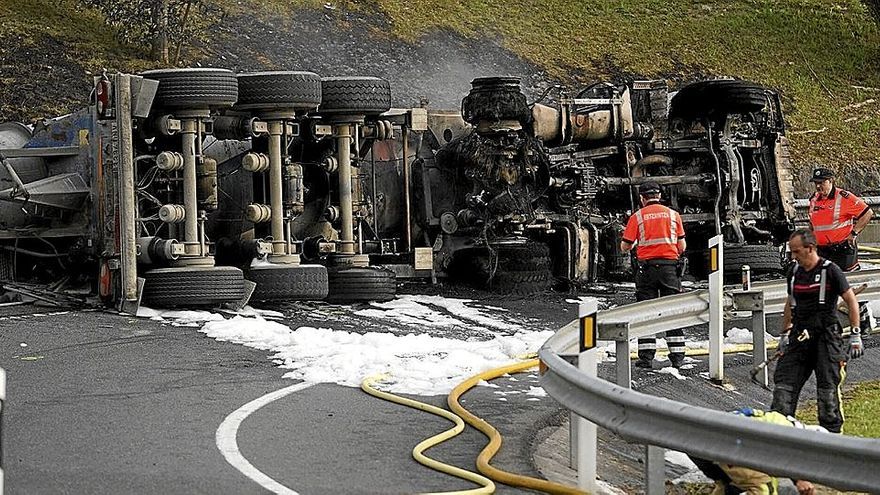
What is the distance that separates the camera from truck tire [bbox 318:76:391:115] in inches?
617

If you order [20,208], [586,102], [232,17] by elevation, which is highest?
[232,17]

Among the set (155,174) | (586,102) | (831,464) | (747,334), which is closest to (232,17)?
(586,102)

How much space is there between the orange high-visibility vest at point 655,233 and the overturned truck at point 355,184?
3.37 meters

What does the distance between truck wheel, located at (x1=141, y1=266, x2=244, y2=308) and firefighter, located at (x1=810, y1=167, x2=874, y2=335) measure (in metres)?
5.55

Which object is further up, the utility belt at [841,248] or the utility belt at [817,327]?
the utility belt at [841,248]

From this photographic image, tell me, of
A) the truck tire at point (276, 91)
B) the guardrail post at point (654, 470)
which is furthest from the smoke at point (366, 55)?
the guardrail post at point (654, 470)

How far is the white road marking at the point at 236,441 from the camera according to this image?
7.00 metres

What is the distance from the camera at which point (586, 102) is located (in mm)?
17734

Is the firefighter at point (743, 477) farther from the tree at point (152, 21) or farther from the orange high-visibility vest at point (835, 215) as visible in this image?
the tree at point (152, 21)

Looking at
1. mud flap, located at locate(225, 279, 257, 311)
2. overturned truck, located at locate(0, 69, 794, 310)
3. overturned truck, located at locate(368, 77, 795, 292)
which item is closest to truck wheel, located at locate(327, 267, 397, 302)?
overturned truck, located at locate(0, 69, 794, 310)

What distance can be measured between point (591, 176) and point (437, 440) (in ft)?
31.9

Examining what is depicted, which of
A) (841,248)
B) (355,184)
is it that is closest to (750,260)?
(841,248)

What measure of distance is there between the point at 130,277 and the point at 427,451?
264 inches

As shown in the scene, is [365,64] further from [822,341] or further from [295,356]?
[822,341]
